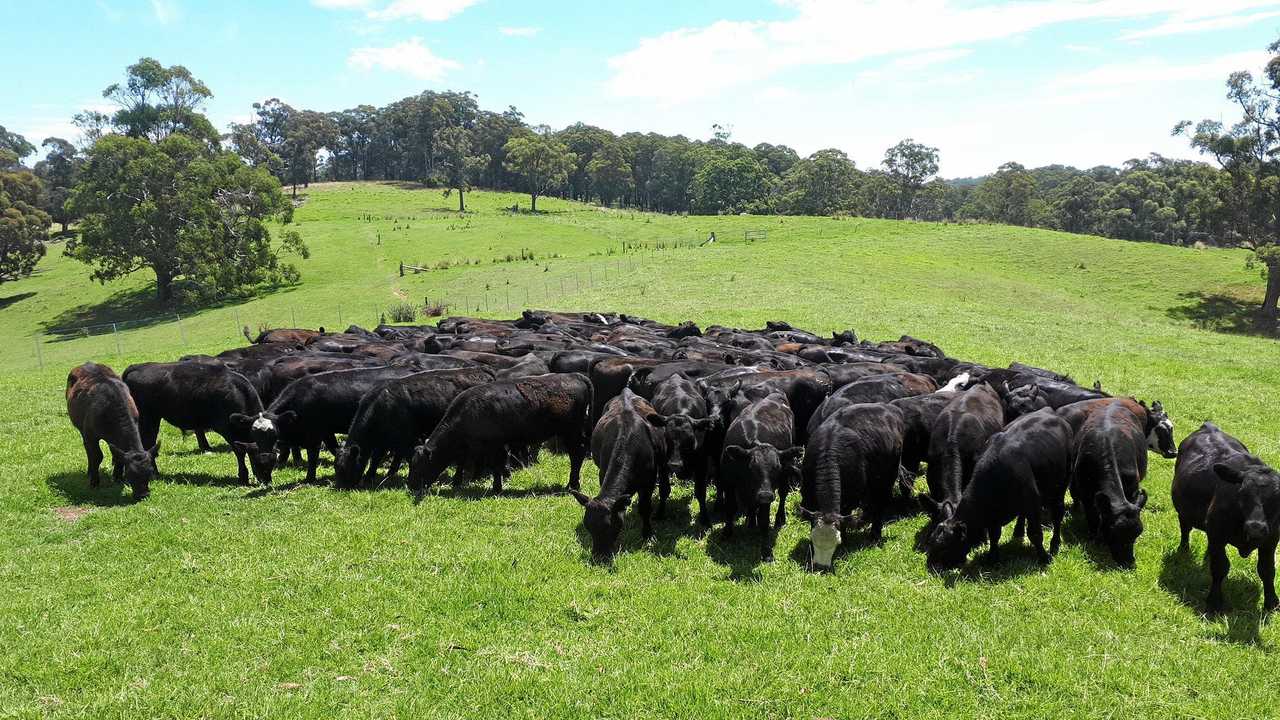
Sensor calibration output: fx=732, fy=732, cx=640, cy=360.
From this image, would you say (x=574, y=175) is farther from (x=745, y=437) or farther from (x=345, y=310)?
(x=745, y=437)

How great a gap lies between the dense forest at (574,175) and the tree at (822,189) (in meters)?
0.21

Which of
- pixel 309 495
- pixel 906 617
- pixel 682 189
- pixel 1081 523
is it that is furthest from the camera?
pixel 682 189

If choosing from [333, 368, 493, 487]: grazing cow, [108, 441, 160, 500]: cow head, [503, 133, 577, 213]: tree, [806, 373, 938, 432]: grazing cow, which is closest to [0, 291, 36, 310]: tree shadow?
→ [503, 133, 577, 213]: tree

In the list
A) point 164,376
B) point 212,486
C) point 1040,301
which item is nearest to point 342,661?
point 212,486

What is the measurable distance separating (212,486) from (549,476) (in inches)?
215

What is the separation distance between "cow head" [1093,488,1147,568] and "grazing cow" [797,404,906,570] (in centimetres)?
258

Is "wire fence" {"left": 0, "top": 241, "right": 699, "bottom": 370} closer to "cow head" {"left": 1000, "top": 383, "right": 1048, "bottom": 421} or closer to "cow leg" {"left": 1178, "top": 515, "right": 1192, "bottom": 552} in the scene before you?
"cow head" {"left": 1000, "top": 383, "right": 1048, "bottom": 421}

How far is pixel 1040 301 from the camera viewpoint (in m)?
45.7

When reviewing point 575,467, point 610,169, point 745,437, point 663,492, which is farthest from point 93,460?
point 610,169

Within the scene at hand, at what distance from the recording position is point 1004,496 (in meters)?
8.81

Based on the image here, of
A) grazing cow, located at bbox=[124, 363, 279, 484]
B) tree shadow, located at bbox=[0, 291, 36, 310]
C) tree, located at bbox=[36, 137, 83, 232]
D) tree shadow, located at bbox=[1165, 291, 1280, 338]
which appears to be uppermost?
tree, located at bbox=[36, 137, 83, 232]

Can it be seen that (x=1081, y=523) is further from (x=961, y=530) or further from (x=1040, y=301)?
(x=1040, y=301)

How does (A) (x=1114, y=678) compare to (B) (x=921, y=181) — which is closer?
(A) (x=1114, y=678)

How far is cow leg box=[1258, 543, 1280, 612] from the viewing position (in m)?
7.61
